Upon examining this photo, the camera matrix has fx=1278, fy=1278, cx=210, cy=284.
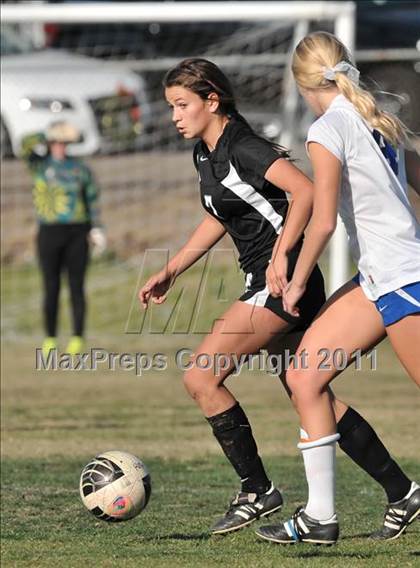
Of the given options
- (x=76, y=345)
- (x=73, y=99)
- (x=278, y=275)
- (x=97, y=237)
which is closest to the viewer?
(x=278, y=275)

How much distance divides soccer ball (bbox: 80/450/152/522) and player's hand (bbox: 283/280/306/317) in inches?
40.9

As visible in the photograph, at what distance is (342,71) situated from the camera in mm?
4965

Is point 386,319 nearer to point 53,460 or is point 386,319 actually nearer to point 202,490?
point 202,490

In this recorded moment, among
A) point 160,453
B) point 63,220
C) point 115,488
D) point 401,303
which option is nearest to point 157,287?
point 115,488

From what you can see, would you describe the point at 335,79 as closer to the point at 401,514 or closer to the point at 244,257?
the point at 244,257

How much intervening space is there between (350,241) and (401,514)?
3.92 feet

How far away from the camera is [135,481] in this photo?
5395 millimetres

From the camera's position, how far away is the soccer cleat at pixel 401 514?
5.34m

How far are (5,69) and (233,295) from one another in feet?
24.7

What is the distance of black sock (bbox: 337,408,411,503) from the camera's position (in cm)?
532

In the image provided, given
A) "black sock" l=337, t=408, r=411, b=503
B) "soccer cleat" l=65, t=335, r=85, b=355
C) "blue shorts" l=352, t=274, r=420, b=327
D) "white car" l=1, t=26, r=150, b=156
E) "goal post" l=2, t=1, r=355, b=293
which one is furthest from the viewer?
"white car" l=1, t=26, r=150, b=156

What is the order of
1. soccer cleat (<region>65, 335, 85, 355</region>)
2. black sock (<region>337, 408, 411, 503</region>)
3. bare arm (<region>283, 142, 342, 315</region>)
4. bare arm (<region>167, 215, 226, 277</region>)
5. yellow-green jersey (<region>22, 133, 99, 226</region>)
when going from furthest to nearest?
yellow-green jersey (<region>22, 133, 99, 226</region>), soccer cleat (<region>65, 335, 85, 355</region>), bare arm (<region>167, 215, 226, 277</region>), black sock (<region>337, 408, 411, 503</region>), bare arm (<region>283, 142, 342, 315</region>)

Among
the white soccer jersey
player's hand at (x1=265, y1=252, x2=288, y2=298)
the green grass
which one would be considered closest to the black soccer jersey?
player's hand at (x1=265, y1=252, x2=288, y2=298)

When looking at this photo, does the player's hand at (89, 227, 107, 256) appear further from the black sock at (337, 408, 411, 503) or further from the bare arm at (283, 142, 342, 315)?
the bare arm at (283, 142, 342, 315)
